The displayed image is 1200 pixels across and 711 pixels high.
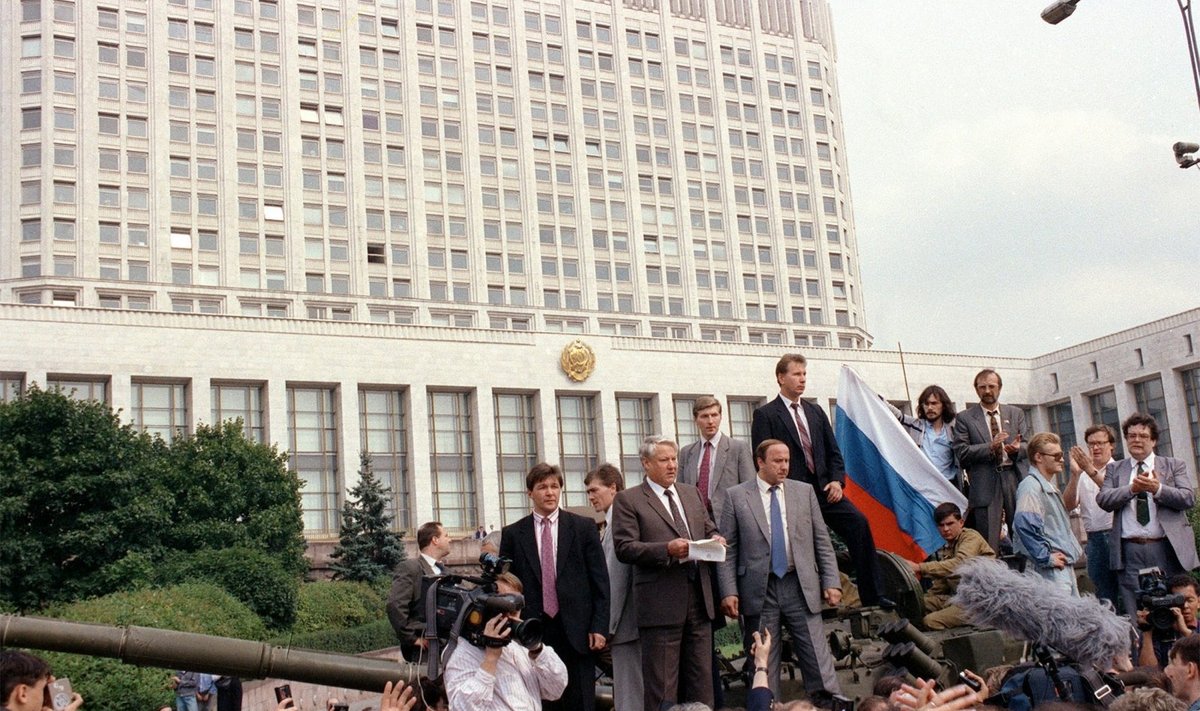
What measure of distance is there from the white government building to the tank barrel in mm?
48944

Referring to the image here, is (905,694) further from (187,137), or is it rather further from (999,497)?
(187,137)

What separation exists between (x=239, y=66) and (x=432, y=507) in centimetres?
2936

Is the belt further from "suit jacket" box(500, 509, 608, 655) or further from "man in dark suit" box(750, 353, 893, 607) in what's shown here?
"suit jacket" box(500, 509, 608, 655)

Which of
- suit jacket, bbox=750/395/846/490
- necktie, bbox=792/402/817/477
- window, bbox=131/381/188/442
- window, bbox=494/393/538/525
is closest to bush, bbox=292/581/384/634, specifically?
window, bbox=131/381/188/442

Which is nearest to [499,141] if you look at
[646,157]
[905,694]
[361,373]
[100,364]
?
[646,157]

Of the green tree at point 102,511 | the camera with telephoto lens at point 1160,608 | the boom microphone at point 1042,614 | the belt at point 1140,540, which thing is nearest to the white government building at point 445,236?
the green tree at point 102,511

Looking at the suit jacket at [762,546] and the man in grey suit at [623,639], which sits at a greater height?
the suit jacket at [762,546]

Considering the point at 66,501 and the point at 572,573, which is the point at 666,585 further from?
the point at 66,501

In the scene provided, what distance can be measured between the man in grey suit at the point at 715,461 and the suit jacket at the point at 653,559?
125 centimetres

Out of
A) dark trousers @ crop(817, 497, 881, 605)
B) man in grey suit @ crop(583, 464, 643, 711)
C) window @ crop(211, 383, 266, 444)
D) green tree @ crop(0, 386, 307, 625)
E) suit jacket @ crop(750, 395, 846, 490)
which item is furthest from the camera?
window @ crop(211, 383, 266, 444)

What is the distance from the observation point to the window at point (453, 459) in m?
61.8

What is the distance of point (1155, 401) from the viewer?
70188 mm

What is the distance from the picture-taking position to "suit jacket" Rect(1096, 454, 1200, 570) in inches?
457

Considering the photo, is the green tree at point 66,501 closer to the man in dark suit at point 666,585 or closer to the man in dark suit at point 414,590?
the man in dark suit at point 414,590
